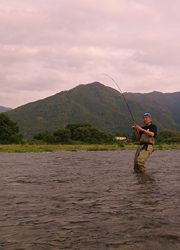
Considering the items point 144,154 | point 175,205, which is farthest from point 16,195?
point 144,154

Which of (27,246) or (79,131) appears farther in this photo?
(79,131)

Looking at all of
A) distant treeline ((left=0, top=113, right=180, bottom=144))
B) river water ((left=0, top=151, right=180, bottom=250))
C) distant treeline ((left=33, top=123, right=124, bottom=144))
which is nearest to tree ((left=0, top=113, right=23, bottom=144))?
distant treeline ((left=0, top=113, right=180, bottom=144))

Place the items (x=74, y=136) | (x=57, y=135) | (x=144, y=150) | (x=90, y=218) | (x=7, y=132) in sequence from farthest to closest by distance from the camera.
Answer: (x=74, y=136) → (x=57, y=135) → (x=7, y=132) → (x=144, y=150) → (x=90, y=218)

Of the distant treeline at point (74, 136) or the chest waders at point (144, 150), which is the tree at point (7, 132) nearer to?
the distant treeline at point (74, 136)

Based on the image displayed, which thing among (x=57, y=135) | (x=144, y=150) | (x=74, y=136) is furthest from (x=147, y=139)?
(x=74, y=136)

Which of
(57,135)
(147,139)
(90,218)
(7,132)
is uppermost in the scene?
(7,132)

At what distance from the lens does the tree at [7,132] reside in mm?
74000

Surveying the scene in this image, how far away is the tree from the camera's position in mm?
74000

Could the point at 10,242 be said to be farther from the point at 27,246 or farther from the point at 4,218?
the point at 4,218

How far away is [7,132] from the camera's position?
255ft

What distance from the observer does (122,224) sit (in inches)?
200

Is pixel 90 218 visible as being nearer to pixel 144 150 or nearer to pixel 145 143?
pixel 144 150

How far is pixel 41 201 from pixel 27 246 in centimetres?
302

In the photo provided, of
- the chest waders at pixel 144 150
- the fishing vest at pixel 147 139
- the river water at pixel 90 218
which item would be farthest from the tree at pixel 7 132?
the river water at pixel 90 218
